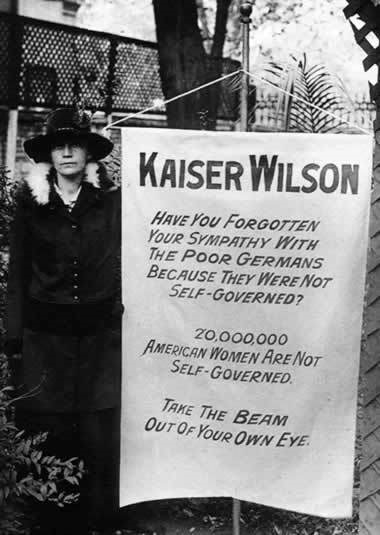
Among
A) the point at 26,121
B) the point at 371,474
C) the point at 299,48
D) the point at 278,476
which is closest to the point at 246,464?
the point at 278,476

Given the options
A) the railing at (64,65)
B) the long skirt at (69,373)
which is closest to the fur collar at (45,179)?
the long skirt at (69,373)

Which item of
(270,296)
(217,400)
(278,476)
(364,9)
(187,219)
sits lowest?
(278,476)

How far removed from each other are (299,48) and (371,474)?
12087mm

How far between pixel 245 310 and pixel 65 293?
0.86 m

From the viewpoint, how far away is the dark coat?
4.06 meters

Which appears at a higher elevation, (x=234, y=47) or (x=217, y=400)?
(x=234, y=47)

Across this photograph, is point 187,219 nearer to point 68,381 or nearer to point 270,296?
point 270,296

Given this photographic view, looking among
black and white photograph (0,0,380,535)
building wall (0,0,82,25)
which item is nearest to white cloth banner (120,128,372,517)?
black and white photograph (0,0,380,535)

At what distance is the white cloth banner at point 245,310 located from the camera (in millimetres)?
3674

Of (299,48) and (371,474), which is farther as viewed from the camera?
(299,48)

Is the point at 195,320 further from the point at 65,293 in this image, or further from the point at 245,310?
the point at 65,293

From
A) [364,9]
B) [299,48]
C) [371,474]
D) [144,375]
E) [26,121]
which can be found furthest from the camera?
[299,48]

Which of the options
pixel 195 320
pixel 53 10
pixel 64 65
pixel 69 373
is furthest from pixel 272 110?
pixel 53 10

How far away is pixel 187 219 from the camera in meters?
3.77
